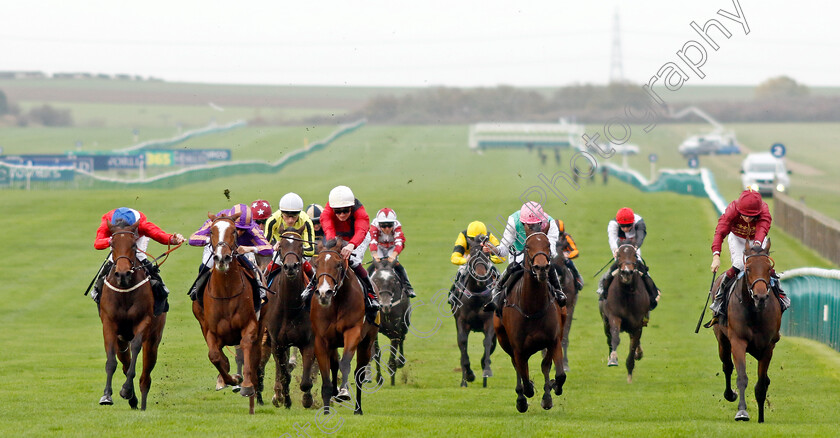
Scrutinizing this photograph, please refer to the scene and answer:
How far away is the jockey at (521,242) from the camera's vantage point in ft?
39.2

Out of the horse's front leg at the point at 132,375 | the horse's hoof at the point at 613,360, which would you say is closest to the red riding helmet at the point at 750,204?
the horse's hoof at the point at 613,360

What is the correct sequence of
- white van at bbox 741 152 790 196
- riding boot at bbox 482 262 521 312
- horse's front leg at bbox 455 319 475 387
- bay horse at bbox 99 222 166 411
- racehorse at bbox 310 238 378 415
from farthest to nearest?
white van at bbox 741 152 790 196
horse's front leg at bbox 455 319 475 387
riding boot at bbox 482 262 521 312
bay horse at bbox 99 222 166 411
racehorse at bbox 310 238 378 415

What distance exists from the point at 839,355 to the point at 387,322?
7038mm

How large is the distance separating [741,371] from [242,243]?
5480mm

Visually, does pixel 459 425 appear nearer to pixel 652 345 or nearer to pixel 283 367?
pixel 283 367

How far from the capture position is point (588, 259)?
3105cm

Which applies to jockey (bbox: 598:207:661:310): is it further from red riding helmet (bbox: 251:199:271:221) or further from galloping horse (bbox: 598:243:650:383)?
red riding helmet (bbox: 251:199:271:221)

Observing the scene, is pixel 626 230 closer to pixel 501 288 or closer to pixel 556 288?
pixel 501 288

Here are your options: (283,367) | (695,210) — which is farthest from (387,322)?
(695,210)

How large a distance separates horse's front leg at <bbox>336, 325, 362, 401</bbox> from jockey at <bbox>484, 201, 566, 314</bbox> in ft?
5.97

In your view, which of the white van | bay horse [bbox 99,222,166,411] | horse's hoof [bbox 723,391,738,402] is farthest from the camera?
the white van

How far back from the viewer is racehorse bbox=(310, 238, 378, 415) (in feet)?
37.4

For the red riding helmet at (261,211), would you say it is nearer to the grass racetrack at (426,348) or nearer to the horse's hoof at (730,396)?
the grass racetrack at (426,348)

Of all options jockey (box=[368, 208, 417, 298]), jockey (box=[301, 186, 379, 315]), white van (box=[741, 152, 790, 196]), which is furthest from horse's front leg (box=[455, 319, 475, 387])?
white van (box=[741, 152, 790, 196])
